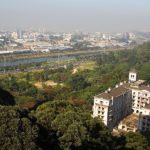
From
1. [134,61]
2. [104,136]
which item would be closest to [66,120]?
[104,136]

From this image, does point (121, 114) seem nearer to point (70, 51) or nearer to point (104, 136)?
point (104, 136)

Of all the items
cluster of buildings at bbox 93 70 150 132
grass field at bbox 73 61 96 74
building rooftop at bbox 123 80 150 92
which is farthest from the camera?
grass field at bbox 73 61 96 74

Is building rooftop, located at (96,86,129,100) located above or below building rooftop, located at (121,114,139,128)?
above

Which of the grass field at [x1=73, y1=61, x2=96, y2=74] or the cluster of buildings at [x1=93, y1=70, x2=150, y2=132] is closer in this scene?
the cluster of buildings at [x1=93, y1=70, x2=150, y2=132]

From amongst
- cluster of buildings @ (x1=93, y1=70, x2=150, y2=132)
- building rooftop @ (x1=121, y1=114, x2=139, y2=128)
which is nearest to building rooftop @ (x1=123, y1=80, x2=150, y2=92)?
cluster of buildings @ (x1=93, y1=70, x2=150, y2=132)

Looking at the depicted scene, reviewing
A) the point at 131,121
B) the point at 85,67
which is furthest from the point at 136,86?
the point at 85,67

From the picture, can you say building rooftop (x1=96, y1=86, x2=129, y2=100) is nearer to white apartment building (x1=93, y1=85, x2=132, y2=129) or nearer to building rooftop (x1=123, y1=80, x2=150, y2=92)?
white apartment building (x1=93, y1=85, x2=132, y2=129)

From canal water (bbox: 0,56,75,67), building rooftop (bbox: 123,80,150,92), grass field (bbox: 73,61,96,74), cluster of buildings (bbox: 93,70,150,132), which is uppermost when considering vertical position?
building rooftop (bbox: 123,80,150,92)

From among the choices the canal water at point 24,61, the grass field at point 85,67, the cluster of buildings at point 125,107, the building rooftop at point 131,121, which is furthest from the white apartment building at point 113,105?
the canal water at point 24,61

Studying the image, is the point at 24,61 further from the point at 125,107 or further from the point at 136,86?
the point at 125,107
